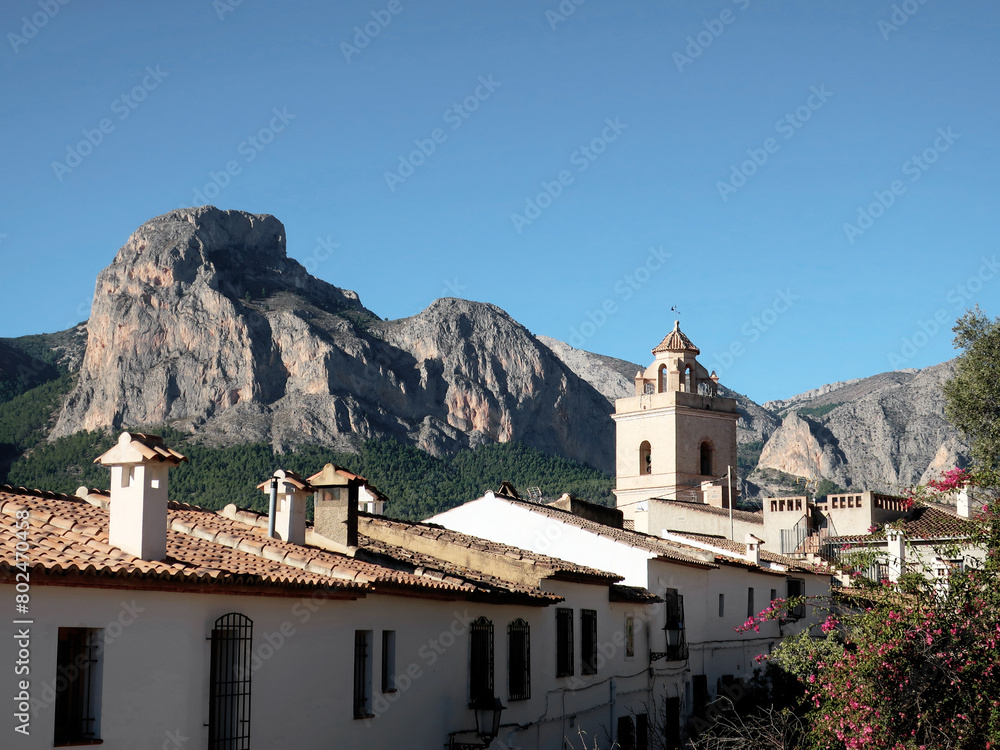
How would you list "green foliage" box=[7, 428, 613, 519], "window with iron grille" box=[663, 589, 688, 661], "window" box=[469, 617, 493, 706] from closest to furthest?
1. "window" box=[469, 617, 493, 706]
2. "window with iron grille" box=[663, 589, 688, 661]
3. "green foliage" box=[7, 428, 613, 519]

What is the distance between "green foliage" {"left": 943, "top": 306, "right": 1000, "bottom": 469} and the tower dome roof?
24.6 meters

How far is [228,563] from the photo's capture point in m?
12.5

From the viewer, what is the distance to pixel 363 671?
14812 mm

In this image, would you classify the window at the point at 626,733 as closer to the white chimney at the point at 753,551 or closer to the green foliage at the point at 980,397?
the white chimney at the point at 753,551

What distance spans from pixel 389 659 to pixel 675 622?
1223cm

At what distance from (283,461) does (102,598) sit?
4268 inches

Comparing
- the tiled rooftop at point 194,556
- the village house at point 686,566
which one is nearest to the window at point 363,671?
the tiled rooftop at point 194,556

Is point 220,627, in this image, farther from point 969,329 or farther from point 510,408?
point 510,408

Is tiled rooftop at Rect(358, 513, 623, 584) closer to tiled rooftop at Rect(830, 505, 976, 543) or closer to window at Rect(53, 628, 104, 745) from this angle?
window at Rect(53, 628, 104, 745)

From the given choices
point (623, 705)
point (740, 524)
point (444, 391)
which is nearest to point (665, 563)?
point (623, 705)

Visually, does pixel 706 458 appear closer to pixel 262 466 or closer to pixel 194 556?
pixel 194 556

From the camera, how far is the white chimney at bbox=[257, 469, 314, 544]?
53.1 feet

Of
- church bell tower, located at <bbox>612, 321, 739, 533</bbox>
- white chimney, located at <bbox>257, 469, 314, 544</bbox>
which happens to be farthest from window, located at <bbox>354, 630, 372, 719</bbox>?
church bell tower, located at <bbox>612, 321, 739, 533</bbox>

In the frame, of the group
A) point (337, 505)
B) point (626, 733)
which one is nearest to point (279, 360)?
point (626, 733)
